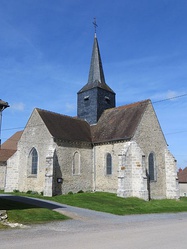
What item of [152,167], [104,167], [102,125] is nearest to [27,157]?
[104,167]

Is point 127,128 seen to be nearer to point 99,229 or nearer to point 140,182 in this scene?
point 140,182

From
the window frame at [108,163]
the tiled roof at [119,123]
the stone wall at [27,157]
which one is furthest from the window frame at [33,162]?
the window frame at [108,163]

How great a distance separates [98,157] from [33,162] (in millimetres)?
6614

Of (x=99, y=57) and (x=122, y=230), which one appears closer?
(x=122, y=230)

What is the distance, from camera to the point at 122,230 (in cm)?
1070

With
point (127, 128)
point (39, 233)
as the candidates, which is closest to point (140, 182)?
point (127, 128)

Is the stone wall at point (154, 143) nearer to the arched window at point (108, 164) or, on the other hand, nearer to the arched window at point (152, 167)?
the arched window at point (152, 167)

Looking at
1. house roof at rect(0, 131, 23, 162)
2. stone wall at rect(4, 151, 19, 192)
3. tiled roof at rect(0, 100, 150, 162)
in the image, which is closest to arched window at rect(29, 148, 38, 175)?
stone wall at rect(4, 151, 19, 192)

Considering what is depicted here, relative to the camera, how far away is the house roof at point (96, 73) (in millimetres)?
32031

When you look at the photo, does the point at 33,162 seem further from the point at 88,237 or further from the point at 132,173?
the point at 88,237

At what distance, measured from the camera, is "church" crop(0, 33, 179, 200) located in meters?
23.8

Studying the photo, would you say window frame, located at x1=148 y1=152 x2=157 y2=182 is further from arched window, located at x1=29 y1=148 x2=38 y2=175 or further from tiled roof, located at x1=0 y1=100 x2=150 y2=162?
arched window, located at x1=29 y1=148 x2=38 y2=175

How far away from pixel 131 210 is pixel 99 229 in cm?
742

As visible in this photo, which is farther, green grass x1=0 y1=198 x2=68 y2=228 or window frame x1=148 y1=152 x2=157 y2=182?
window frame x1=148 y1=152 x2=157 y2=182
